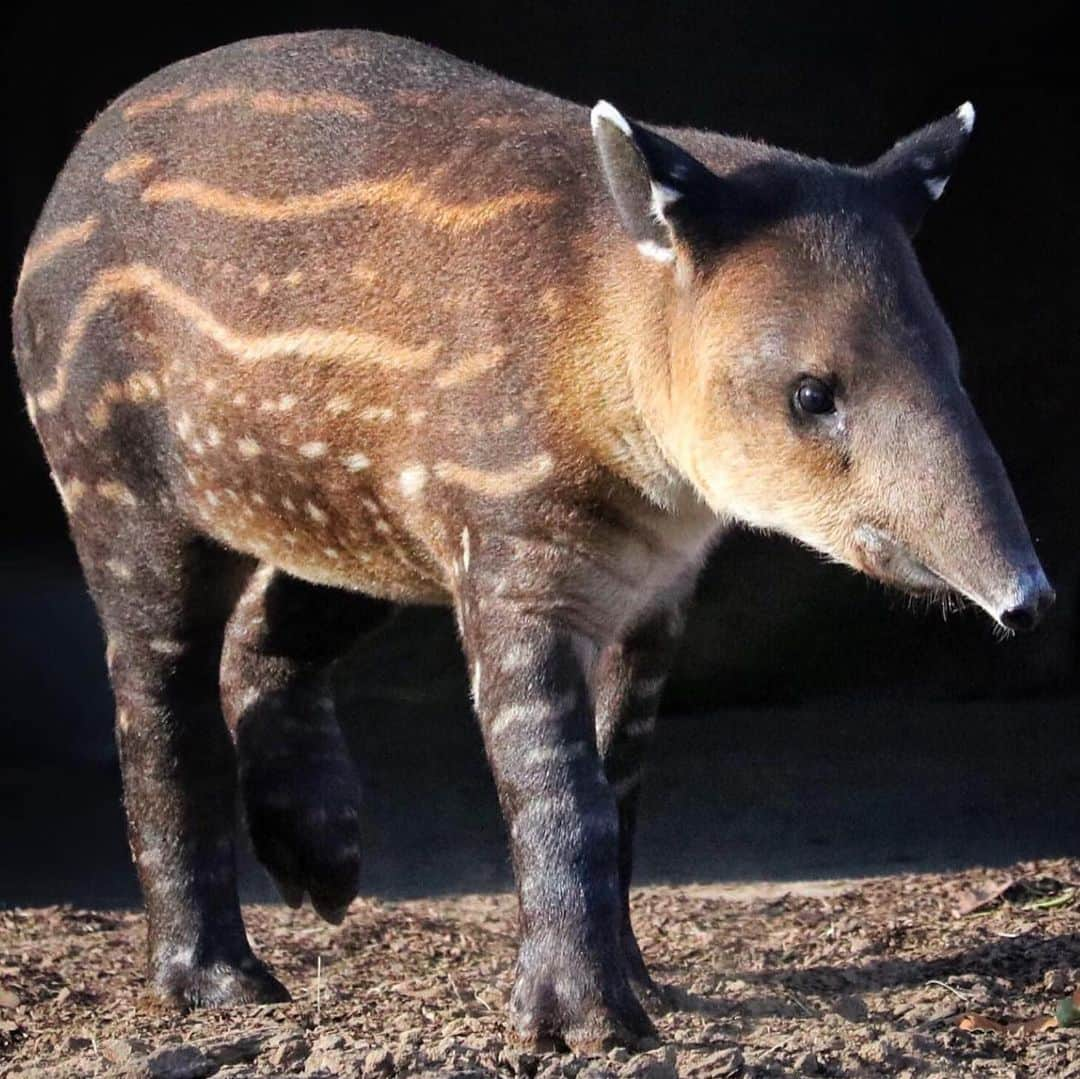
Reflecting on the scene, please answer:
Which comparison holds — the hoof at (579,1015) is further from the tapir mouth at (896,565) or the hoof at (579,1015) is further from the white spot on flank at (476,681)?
the tapir mouth at (896,565)

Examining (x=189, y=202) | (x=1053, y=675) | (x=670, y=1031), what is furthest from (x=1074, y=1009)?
(x=1053, y=675)

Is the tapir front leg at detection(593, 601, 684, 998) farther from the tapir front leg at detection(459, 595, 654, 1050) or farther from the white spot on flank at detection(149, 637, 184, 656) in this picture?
the white spot on flank at detection(149, 637, 184, 656)

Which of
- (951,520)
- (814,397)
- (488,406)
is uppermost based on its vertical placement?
(488,406)

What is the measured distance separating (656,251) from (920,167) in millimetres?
692

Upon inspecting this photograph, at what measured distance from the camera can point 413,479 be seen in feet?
16.2

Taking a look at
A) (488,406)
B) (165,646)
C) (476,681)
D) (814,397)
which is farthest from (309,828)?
(814,397)

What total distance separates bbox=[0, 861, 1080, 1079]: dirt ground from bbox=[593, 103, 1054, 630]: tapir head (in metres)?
1.06

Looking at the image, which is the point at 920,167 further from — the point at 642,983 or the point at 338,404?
the point at 642,983

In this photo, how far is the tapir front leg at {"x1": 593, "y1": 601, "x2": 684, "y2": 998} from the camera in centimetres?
541

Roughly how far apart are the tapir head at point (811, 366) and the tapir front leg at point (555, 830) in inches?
20.0

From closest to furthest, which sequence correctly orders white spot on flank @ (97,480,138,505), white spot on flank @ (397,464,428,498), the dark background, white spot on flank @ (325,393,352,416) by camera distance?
1. white spot on flank @ (397,464,428,498)
2. white spot on flank @ (325,393,352,416)
3. white spot on flank @ (97,480,138,505)
4. the dark background

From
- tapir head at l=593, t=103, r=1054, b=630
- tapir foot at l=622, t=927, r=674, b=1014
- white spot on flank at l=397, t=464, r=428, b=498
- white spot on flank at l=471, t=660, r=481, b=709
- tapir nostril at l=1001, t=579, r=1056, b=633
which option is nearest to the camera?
tapir nostril at l=1001, t=579, r=1056, b=633

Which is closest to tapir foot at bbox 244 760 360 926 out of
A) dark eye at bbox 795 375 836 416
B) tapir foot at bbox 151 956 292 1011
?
tapir foot at bbox 151 956 292 1011

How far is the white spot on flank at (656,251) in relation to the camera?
182 inches
